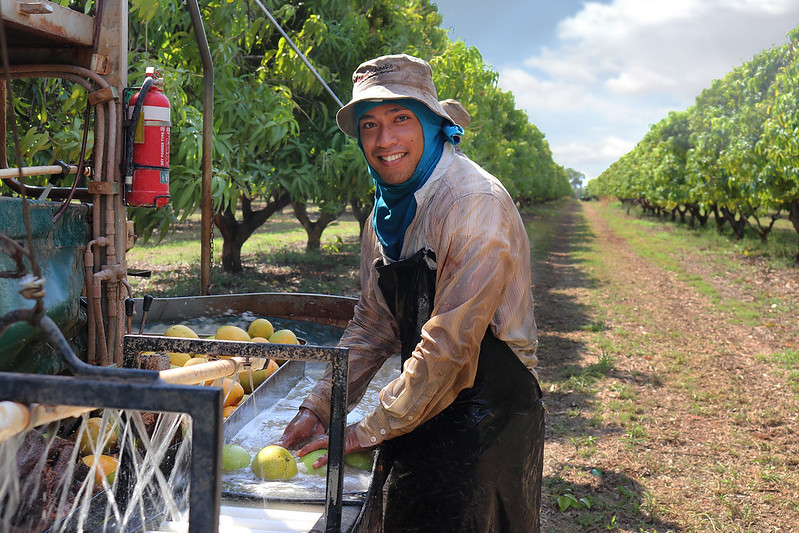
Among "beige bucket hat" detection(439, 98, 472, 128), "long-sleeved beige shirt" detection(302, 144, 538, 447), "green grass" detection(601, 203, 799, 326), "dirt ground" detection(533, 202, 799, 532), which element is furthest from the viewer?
"green grass" detection(601, 203, 799, 326)

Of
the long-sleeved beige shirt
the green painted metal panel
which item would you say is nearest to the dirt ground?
the long-sleeved beige shirt

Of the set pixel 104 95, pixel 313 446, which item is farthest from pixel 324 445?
pixel 104 95

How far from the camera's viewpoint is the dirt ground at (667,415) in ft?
14.3

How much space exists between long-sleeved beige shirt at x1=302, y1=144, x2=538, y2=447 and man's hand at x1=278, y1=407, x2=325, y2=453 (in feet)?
0.77

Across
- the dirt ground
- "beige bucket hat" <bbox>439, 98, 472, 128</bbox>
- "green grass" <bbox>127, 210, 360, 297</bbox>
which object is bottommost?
the dirt ground

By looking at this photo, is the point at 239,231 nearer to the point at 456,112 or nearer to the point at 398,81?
the point at 456,112

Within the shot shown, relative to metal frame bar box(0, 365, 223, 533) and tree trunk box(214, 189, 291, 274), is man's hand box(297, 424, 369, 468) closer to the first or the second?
metal frame bar box(0, 365, 223, 533)

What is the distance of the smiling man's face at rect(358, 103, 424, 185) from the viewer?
2.21 meters

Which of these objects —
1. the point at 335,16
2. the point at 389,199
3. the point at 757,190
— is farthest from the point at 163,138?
the point at 757,190

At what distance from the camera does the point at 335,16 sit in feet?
34.7

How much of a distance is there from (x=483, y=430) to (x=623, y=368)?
5.96 m

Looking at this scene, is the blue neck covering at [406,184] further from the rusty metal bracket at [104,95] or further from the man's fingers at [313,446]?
the rusty metal bracket at [104,95]

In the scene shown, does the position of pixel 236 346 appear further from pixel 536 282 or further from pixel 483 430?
pixel 536 282

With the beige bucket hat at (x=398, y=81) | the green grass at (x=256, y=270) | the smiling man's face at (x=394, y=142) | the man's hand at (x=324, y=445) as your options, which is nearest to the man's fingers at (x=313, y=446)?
the man's hand at (x=324, y=445)
